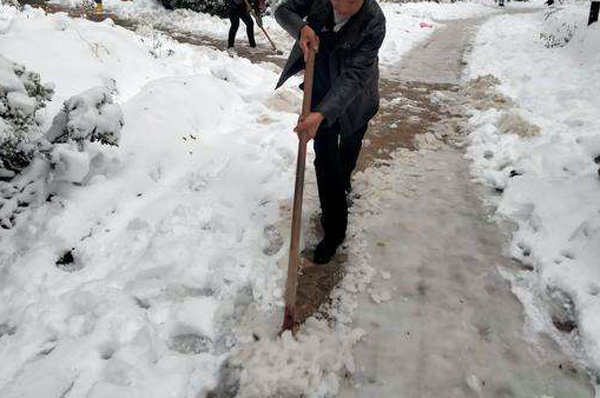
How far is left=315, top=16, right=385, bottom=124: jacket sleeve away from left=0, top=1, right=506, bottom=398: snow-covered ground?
121 cm

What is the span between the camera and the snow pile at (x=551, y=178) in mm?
2871

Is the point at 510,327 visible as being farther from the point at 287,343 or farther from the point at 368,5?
the point at 368,5

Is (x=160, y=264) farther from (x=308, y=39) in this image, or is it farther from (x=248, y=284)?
(x=308, y=39)

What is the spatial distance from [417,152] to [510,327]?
284cm

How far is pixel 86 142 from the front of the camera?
3.58 metres

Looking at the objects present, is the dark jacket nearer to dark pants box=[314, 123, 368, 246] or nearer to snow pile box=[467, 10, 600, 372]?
dark pants box=[314, 123, 368, 246]

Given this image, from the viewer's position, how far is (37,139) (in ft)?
11.5

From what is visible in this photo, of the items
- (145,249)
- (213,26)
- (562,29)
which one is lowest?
(562,29)

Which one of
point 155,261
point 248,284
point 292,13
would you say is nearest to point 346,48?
point 292,13

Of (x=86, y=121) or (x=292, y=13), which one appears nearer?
(x=292, y=13)

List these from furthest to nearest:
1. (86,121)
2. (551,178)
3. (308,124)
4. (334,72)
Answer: (551,178)
(86,121)
(334,72)
(308,124)

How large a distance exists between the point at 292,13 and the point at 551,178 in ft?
9.39

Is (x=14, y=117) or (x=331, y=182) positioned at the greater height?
(x=14, y=117)

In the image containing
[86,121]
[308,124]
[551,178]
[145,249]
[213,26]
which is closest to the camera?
[308,124]
